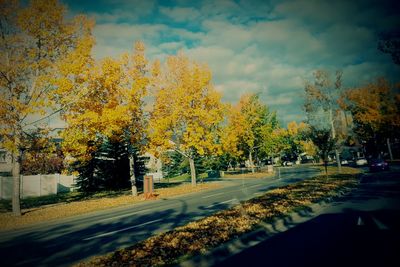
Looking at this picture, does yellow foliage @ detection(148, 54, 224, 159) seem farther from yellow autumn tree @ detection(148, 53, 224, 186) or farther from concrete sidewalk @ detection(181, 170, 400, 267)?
concrete sidewalk @ detection(181, 170, 400, 267)

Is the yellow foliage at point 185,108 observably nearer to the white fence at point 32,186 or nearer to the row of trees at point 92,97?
the row of trees at point 92,97

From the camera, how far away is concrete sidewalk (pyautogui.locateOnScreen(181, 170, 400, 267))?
19.2 ft

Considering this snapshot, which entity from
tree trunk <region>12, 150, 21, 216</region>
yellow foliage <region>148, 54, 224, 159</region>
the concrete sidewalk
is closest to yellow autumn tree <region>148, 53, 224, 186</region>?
yellow foliage <region>148, 54, 224, 159</region>

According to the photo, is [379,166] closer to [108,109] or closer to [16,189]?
[108,109]

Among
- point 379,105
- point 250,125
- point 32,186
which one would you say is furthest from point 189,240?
point 379,105

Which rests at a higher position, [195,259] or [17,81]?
[17,81]

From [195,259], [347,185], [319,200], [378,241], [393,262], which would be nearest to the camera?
[393,262]

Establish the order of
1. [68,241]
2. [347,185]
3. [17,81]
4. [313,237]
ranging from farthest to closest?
[347,185] → [17,81] → [68,241] → [313,237]

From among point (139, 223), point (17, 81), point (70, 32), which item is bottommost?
point (139, 223)

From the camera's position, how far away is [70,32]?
1770cm

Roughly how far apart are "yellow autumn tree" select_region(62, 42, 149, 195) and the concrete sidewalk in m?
13.9

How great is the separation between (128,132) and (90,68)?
280 inches

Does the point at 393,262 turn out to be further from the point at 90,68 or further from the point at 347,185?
the point at 90,68

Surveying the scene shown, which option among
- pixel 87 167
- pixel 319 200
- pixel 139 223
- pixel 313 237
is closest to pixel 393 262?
pixel 313 237
